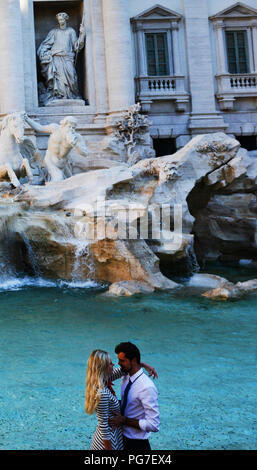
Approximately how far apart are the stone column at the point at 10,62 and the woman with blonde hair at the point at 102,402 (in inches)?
550

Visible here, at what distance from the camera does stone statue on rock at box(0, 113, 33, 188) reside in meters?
12.3

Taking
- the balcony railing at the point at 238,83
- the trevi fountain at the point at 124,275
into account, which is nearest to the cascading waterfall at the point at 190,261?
A: the trevi fountain at the point at 124,275

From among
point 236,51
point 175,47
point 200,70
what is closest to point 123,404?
point 200,70

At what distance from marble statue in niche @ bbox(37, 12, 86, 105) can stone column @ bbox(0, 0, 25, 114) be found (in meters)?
1.01

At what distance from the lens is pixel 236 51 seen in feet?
60.3

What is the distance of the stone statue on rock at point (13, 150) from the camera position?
484 inches

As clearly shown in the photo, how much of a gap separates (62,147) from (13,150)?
3.36 ft

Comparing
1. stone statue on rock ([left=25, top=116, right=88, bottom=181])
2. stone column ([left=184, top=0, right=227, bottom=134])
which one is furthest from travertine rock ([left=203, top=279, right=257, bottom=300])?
stone column ([left=184, top=0, right=227, bottom=134])

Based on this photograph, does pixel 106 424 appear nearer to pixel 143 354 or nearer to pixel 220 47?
pixel 143 354

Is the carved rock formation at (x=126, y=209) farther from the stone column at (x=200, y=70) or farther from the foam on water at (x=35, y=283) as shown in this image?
the stone column at (x=200, y=70)

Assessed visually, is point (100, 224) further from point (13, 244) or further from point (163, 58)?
point (163, 58)

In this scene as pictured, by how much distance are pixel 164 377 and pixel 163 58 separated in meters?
14.2

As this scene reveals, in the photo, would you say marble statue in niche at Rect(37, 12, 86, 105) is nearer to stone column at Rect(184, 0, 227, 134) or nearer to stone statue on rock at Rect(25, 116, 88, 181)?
stone column at Rect(184, 0, 227, 134)
